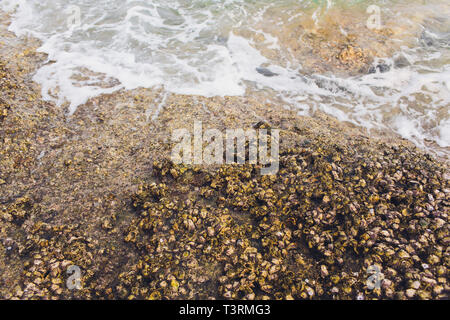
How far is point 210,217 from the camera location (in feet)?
14.1

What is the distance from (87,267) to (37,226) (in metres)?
1.14

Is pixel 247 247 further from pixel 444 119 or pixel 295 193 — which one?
pixel 444 119

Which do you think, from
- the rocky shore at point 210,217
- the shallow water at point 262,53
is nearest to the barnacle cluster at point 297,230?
the rocky shore at point 210,217

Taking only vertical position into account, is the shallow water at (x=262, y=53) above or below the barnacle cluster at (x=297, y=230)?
above

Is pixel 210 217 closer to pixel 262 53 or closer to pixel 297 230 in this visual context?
pixel 297 230

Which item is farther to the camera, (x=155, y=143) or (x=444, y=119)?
(x=444, y=119)

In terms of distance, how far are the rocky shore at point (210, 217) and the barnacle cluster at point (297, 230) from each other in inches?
0.7

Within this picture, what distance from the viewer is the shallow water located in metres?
7.38

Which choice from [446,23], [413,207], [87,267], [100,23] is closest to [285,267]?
[413,207]

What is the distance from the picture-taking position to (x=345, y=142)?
18.9 feet

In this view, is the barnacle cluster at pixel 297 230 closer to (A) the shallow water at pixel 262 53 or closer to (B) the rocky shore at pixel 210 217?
(B) the rocky shore at pixel 210 217

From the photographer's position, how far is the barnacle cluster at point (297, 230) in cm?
363

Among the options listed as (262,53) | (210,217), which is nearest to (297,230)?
(210,217)

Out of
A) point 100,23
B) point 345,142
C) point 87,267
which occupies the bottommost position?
point 87,267
